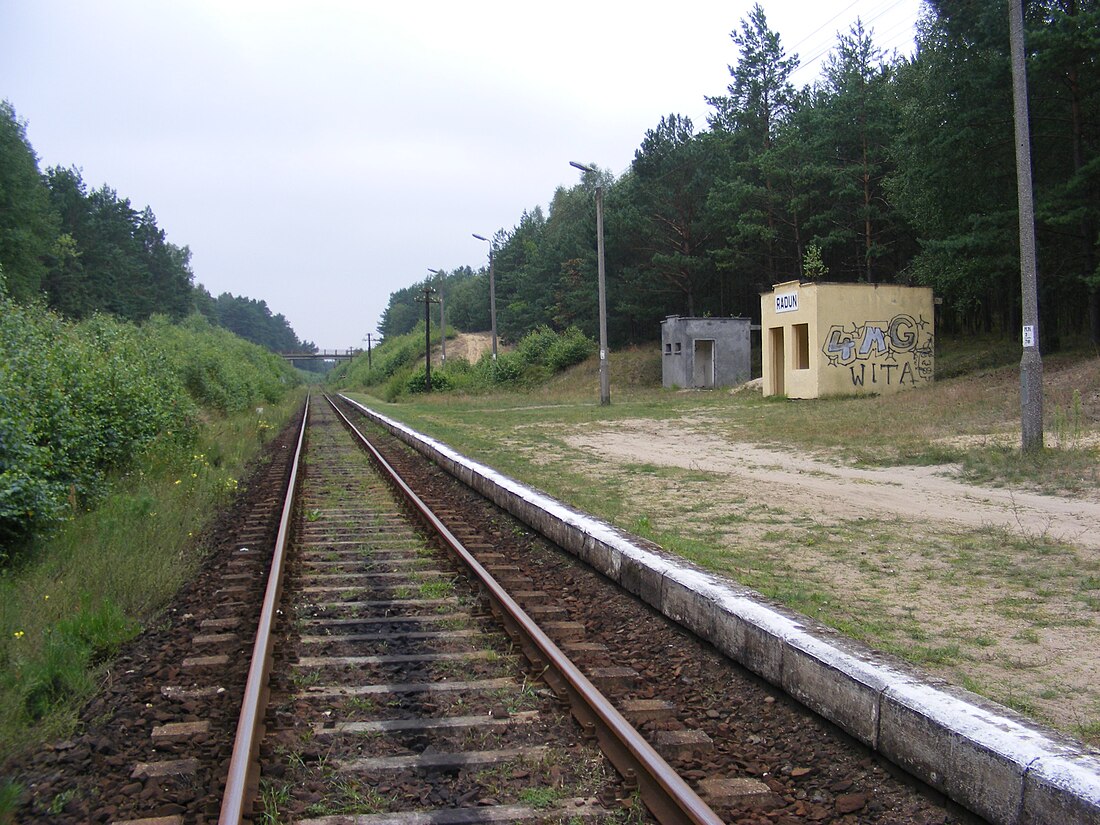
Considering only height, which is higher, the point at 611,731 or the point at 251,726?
the point at 251,726

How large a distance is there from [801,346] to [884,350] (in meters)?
2.92

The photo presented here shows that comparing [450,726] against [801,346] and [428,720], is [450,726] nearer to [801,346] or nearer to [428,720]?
[428,720]

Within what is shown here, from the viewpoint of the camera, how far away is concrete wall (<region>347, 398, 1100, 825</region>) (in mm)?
3191

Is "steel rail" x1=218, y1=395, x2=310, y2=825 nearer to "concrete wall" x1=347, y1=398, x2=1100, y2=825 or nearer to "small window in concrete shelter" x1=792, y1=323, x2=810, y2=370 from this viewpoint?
"concrete wall" x1=347, y1=398, x2=1100, y2=825

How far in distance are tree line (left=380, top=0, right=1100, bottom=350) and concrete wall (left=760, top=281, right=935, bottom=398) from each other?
2416mm

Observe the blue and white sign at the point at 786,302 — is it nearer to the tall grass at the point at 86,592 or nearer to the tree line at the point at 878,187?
the tree line at the point at 878,187

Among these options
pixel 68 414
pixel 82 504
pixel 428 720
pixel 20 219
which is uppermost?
pixel 20 219

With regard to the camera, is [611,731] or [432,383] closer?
[611,731]

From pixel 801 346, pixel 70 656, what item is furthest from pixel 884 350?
pixel 70 656

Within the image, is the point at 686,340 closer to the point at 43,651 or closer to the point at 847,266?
the point at 847,266

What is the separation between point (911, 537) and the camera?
8.34 m

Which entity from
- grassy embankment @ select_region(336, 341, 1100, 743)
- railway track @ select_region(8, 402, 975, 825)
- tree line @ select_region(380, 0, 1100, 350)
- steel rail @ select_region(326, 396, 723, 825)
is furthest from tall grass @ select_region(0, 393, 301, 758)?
tree line @ select_region(380, 0, 1100, 350)

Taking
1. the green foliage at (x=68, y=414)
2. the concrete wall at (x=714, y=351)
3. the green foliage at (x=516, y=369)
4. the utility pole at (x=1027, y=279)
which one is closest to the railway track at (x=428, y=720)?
the green foliage at (x=68, y=414)

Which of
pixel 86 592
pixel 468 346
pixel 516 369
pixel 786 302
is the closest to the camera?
pixel 86 592
